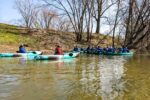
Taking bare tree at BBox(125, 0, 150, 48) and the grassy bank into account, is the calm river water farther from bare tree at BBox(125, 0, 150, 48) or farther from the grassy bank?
bare tree at BBox(125, 0, 150, 48)

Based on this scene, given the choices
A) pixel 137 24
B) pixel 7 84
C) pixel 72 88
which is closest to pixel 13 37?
pixel 137 24

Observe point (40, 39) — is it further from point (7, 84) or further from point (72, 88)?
point (72, 88)

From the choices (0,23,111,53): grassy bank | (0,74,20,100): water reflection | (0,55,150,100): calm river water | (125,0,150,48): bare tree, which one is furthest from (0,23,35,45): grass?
(0,55,150,100): calm river water

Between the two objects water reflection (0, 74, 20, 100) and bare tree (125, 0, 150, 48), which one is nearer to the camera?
water reflection (0, 74, 20, 100)

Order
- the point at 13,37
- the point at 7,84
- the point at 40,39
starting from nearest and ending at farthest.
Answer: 1. the point at 7,84
2. the point at 13,37
3. the point at 40,39

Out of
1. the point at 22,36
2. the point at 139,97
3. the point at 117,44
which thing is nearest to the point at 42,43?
the point at 22,36

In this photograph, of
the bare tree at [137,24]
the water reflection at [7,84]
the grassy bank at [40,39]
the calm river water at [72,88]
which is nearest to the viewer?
the calm river water at [72,88]

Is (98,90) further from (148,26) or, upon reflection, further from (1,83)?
(148,26)

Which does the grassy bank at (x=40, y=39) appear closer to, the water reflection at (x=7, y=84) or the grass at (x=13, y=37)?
the grass at (x=13, y=37)

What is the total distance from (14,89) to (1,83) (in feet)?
6.19

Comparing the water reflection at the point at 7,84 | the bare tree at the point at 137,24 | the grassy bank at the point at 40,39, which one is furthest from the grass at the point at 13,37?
the water reflection at the point at 7,84

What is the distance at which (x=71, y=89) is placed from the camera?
1423cm

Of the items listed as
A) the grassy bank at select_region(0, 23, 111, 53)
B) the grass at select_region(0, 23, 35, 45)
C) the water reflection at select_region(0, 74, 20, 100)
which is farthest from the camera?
the grassy bank at select_region(0, 23, 111, 53)

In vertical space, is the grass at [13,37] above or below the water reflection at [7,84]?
above
